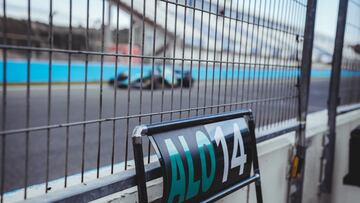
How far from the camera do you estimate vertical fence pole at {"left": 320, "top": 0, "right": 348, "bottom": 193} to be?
3113 mm

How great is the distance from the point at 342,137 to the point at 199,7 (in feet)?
8.48

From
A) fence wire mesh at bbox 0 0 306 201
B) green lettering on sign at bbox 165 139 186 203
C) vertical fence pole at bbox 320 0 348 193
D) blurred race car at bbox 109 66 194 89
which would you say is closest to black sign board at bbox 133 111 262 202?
green lettering on sign at bbox 165 139 186 203

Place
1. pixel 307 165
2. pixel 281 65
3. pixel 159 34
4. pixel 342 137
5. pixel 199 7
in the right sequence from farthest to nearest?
pixel 342 137, pixel 307 165, pixel 281 65, pixel 159 34, pixel 199 7

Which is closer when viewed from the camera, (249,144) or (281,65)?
(249,144)

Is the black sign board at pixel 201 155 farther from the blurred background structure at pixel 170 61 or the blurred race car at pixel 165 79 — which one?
the blurred race car at pixel 165 79

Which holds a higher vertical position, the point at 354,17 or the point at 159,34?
the point at 354,17

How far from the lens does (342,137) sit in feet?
11.4

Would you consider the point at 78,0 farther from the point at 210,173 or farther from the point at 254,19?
the point at 254,19

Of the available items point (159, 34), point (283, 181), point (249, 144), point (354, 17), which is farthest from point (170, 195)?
point (354, 17)

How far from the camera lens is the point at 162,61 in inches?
64.0

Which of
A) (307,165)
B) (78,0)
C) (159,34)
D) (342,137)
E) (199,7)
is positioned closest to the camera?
(78,0)

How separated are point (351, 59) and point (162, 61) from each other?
10.3ft

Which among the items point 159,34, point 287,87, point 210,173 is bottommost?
point 210,173

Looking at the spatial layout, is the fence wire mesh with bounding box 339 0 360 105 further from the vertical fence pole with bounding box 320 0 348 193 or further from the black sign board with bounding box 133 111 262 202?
the black sign board with bounding box 133 111 262 202
